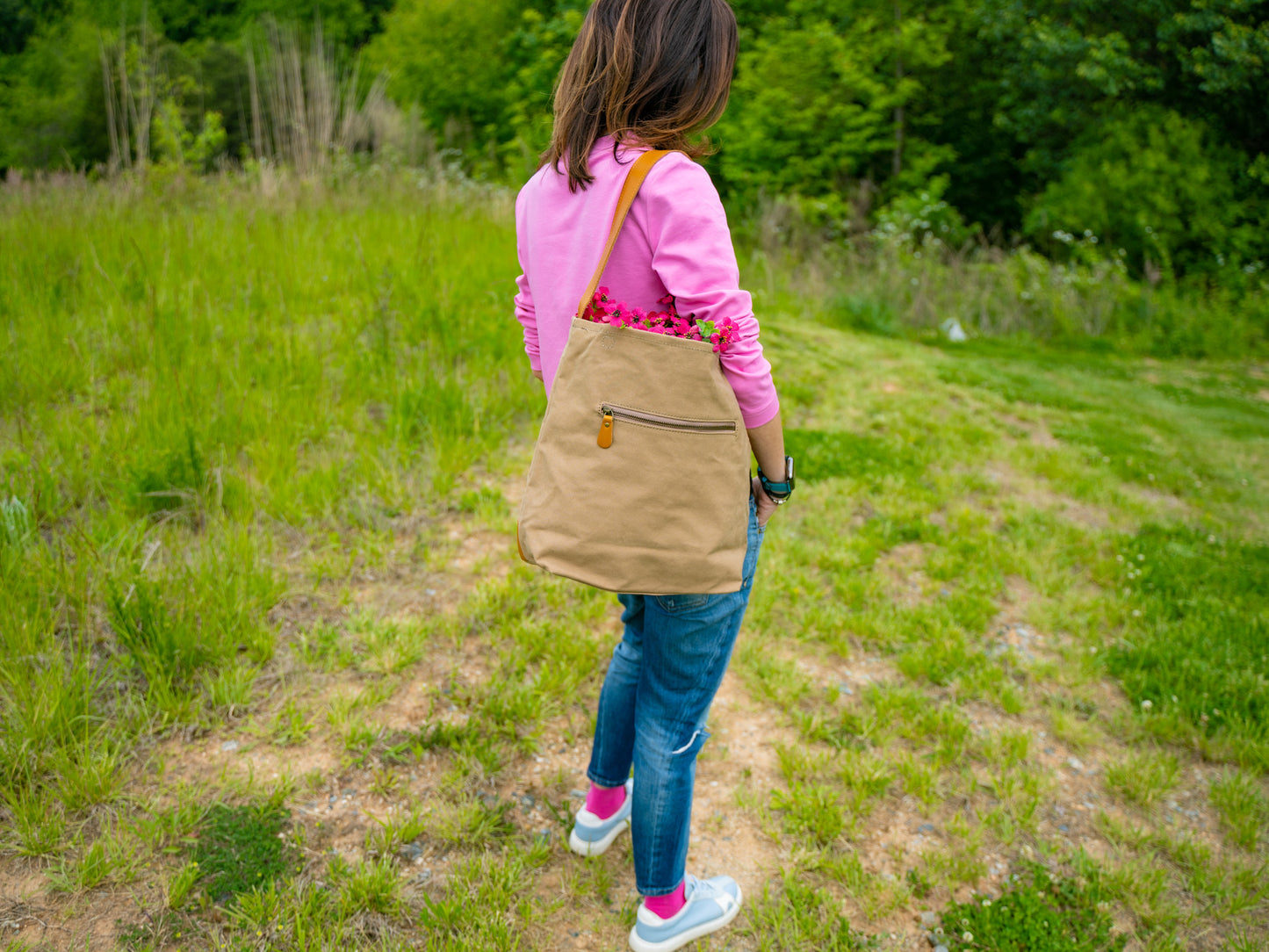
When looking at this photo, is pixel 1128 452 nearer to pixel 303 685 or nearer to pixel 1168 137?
pixel 303 685

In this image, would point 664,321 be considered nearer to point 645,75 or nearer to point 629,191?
point 629,191

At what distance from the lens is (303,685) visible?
8.35ft

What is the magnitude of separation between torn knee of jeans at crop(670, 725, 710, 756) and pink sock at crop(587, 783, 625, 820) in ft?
1.61

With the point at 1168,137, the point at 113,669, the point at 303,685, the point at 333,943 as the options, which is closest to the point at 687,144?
the point at 333,943

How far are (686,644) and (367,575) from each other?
1.97 m

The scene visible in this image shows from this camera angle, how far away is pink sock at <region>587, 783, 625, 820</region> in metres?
2.12

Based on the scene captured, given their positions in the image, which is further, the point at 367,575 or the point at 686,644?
the point at 367,575

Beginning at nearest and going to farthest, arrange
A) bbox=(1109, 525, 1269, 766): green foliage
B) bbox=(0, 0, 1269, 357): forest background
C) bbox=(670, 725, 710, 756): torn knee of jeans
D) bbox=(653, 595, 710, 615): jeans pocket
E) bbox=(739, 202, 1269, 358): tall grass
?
bbox=(653, 595, 710, 615): jeans pocket → bbox=(670, 725, 710, 756): torn knee of jeans → bbox=(1109, 525, 1269, 766): green foliage → bbox=(739, 202, 1269, 358): tall grass → bbox=(0, 0, 1269, 357): forest background

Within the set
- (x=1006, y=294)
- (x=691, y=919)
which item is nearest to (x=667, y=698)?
(x=691, y=919)

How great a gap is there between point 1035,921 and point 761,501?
4.79 feet

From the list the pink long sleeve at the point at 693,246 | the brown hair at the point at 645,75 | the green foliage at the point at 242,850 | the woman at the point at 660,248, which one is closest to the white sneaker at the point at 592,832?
the woman at the point at 660,248

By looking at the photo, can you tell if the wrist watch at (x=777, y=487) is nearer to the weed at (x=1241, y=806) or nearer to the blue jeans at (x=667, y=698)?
the blue jeans at (x=667, y=698)

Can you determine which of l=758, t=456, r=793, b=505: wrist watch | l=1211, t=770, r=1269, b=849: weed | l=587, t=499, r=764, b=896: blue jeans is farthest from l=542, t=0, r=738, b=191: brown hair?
l=1211, t=770, r=1269, b=849: weed

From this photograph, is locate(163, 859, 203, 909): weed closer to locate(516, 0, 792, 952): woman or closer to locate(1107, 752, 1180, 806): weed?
locate(516, 0, 792, 952): woman
